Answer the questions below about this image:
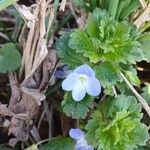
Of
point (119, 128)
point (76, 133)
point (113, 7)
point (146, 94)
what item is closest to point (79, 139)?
point (76, 133)

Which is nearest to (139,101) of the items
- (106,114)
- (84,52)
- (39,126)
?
(106,114)

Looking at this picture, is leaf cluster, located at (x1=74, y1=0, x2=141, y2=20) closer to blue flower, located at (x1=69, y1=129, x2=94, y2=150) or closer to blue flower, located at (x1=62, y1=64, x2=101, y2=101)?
blue flower, located at (x1=62, y1=64, x2=101, y2=101)

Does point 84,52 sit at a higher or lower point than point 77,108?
higher

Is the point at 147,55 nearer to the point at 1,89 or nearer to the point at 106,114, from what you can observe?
the point at 106,114

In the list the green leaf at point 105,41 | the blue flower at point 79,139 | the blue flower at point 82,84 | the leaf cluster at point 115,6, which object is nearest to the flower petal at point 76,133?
the blue flower at point 79,139

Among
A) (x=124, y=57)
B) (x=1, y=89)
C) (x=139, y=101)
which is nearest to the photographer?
(x=124, y=57)

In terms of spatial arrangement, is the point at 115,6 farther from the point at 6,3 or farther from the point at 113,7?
the point at 6,3
